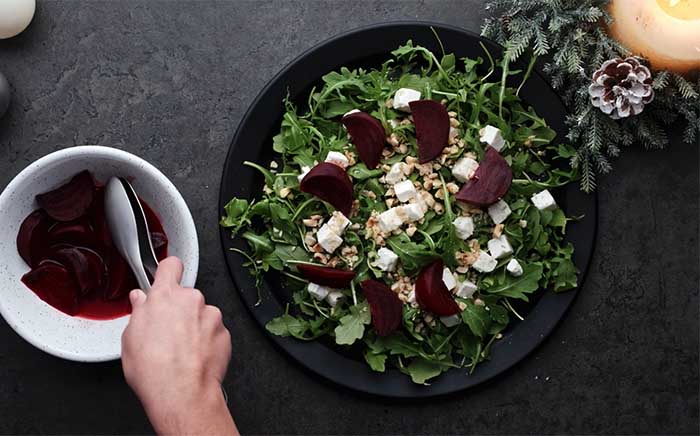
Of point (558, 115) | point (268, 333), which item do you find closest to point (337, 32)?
point (558, 115)

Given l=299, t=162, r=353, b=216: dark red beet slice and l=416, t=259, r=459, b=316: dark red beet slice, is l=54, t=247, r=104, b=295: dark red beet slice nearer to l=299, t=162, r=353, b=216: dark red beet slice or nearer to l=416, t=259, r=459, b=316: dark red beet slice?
l=299, t=162, r=353, b=216: dark red beet slice

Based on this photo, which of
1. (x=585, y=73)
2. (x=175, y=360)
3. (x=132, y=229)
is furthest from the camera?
(x=585, y=73)

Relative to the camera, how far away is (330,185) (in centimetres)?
131

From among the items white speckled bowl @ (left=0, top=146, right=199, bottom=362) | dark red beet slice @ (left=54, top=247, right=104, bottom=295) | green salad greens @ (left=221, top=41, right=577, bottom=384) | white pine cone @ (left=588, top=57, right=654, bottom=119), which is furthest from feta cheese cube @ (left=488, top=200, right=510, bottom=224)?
dark red beet slice @ (left=54, top=247, right=104, bottom=295)

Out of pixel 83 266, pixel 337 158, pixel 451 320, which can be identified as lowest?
pixel 451 320

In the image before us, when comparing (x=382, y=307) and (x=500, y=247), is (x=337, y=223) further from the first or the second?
(x=500, y=247)

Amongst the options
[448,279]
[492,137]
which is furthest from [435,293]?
[492,137]

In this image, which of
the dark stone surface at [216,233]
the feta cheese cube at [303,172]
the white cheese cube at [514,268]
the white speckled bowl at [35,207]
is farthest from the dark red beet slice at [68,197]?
the white cheese cube at [514,268]

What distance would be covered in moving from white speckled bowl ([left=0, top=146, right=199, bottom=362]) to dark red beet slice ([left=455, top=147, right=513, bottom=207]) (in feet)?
1.46

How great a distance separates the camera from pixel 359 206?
135 centimetres

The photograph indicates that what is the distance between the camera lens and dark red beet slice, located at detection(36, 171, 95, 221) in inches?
50.8

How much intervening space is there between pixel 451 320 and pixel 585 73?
18.3 inches

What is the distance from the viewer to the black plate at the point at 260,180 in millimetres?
1354

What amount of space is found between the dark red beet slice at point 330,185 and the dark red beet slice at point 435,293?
0.16 meters
